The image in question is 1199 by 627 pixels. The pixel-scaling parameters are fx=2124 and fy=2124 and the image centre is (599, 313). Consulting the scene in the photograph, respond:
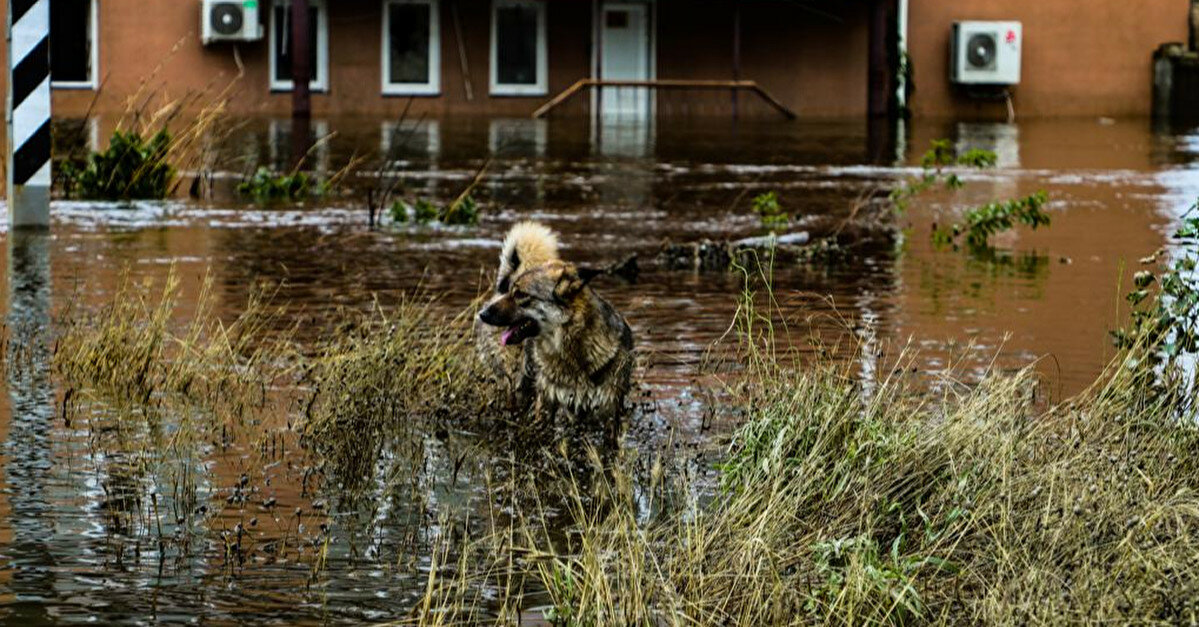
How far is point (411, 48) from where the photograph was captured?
1410 inches

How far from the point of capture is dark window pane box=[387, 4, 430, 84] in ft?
117

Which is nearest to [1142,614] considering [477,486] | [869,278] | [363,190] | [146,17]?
[477,486]

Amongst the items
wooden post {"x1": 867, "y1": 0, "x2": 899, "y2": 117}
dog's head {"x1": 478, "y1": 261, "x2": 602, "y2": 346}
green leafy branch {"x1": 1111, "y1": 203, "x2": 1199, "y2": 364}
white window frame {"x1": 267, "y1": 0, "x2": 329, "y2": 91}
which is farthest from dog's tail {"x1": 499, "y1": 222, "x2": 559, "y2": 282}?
white window frame {"x1": 267, "y1": 0, "x2": 329, "y2": 91}

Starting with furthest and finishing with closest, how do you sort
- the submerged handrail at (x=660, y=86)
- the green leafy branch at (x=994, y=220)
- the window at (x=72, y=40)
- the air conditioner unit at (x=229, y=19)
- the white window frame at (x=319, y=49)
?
the white window frame at (x=319, y=49), the window at (x=72, y=40), the air conditioner unit at (x=229, y=19), the submerged handrail at (x=660, y=86), the green leafy branch at (x=994, y=220)

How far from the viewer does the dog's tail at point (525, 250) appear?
8336 mm

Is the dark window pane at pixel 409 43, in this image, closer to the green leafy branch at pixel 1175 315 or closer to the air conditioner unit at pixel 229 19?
the air conditioner unit at pixel 229 19

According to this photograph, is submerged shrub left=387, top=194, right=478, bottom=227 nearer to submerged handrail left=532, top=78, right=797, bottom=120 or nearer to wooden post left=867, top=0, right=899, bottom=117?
submerged handrail left=532, top=78, right=797, bottom=120

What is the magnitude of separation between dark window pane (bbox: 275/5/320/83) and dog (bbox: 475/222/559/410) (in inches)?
1050

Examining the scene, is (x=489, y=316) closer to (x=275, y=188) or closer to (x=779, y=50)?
(x=275, y=188)

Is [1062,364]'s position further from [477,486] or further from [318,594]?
[318,594]

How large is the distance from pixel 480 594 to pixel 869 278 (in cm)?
760

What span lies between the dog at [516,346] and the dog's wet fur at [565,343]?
5 cm

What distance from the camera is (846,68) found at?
3628 centimetres

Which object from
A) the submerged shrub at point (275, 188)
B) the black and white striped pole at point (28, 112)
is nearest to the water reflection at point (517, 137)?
the submerged shrub at point (275, 188)
